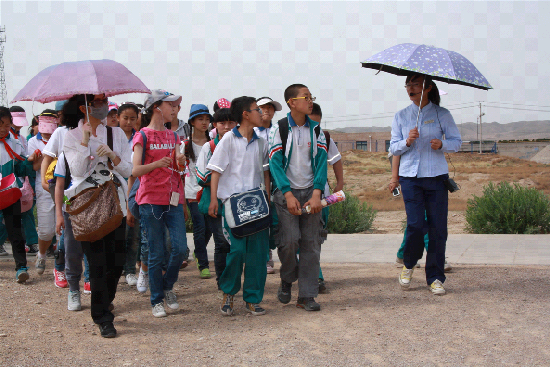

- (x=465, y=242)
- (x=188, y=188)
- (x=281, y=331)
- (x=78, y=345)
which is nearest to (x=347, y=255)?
(x=465, y=242)

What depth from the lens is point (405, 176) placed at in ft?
19.8

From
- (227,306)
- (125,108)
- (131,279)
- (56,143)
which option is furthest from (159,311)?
(125,108)

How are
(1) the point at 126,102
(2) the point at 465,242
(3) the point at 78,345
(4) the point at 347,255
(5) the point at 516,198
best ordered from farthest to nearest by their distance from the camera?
(5) the point at 516,198 → (2) the point at 465,242 → (4) the point at 347,255 → (1) the point at 126,102 → (3) the point at 78,345

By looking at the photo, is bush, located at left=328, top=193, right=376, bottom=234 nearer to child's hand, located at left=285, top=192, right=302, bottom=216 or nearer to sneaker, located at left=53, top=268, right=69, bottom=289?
sneaker, located at left=53, top=268, right=69, bottom=289

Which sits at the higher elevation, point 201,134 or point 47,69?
point 47,69

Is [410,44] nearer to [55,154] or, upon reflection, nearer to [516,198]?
[55,154]

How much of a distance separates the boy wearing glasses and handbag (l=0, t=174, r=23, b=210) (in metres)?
3.41

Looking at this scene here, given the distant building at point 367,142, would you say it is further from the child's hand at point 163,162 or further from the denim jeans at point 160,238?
the child's hand at point 163,162

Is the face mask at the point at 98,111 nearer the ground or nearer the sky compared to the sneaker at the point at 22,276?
nearer the sky

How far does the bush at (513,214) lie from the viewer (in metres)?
11.1

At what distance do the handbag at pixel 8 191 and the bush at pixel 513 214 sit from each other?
844 centimetres

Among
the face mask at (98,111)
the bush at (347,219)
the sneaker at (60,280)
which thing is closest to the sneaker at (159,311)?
the face mask at (98,111)

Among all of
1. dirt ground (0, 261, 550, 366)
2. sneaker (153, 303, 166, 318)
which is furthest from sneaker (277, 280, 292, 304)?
sneaker (153, 303, 166, 318)

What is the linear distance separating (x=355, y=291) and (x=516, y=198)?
21.1 ft
